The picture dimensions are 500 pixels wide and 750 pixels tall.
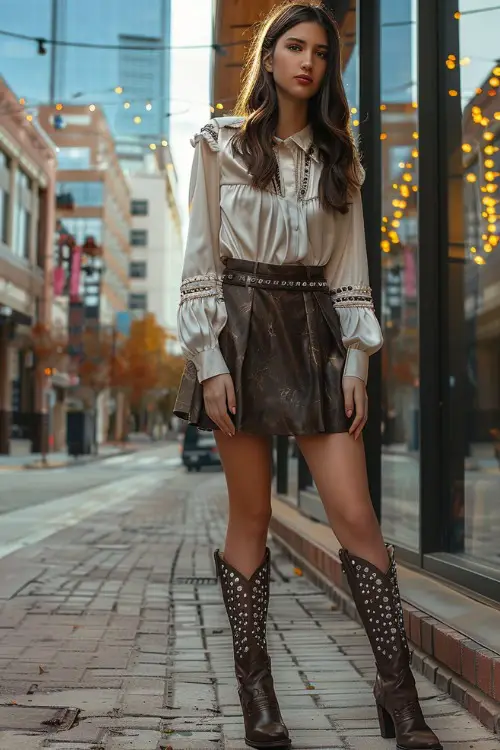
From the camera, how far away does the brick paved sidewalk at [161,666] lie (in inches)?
97.7

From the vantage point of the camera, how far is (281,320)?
2.43 m

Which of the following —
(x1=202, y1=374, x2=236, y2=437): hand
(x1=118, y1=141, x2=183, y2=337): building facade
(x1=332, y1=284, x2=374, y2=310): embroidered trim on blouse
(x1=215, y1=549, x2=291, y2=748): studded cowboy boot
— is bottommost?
(x1=215, y1=549, x2=291, y2=748): studded cowboy boot

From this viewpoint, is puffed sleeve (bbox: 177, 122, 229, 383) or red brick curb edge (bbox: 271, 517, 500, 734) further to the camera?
red brick curb edge (bbox: 271, 517, 500, 734)

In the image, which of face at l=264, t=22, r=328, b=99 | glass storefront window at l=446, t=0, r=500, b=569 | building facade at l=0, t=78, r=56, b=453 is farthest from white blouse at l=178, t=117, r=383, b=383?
building facade at l=0, t=78, r=56, b=453

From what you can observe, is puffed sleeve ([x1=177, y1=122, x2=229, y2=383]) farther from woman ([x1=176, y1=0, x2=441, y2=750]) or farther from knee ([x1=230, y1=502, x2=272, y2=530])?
knee ([x1=230, y1=502, x2=272, y2=530])

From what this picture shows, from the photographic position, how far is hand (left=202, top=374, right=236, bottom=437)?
2381mm

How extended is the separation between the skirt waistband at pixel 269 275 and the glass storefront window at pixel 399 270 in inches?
92.1

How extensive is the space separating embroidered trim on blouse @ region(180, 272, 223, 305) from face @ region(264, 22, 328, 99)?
52 cm

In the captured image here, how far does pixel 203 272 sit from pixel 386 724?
1220mm

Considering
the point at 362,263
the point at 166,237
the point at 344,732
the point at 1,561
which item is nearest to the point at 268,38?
the point at 362,263

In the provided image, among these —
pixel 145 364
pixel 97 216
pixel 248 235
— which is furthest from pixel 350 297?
pixel 97 216

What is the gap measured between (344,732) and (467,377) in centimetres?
228

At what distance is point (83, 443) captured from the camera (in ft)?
113

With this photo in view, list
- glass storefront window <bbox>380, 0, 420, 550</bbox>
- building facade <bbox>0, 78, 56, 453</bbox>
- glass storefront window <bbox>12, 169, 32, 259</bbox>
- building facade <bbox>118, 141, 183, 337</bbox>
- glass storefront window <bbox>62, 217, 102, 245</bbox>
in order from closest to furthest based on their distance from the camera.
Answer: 1. glass storefront window <bbox>380, 0, 420, 550</bbox>
2. building facade <bbox>0, 78, 56, 453</bbox>
3. glass storefront window <bbox>12, 169, 32, 259</bbox>
4. glass storefront window <bbox>62, 217, 102, 245</bbox>
5. building facade <bbox>118, 141, 183, 337</bbox>
